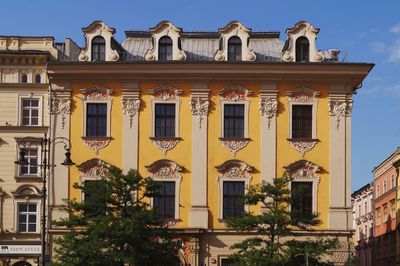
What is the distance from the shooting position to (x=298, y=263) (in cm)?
4253

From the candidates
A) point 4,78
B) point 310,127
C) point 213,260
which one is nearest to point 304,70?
point 310,127

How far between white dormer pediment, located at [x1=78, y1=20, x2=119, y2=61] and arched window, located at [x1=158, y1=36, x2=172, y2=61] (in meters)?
2.56

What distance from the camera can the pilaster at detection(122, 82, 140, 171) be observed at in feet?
165

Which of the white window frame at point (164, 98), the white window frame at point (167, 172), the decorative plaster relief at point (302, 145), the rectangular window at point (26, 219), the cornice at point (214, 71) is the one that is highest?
the cornice at point (214, 71)

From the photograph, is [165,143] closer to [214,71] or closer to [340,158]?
[214,71]

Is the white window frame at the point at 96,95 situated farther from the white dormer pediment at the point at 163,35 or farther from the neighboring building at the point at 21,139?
the neighboring building at the point at 21,139

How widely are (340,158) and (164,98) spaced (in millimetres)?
10744

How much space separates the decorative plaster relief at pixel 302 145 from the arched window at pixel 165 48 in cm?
881

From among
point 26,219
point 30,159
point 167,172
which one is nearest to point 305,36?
point 167,172

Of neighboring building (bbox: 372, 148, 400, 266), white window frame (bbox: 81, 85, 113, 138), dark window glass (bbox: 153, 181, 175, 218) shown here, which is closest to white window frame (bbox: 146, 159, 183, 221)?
dark window glass (bbox: 153, 181, 175, 218)

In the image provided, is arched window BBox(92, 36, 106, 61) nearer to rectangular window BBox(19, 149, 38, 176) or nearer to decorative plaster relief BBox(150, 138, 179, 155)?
decorative plaster relief BBox(150, 138, 179, 155)

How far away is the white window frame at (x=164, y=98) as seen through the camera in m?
50.8

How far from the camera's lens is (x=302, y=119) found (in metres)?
51.0

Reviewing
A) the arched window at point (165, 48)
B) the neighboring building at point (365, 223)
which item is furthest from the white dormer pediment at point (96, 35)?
the neighboring building at point (365, 223)
